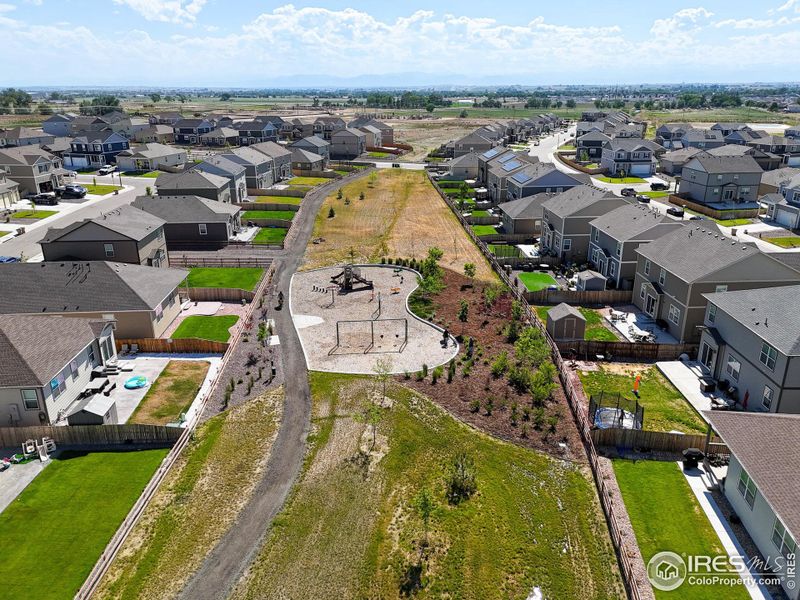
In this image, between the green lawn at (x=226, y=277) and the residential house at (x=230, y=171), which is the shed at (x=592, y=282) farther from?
the residential house at (x=230, y=171)

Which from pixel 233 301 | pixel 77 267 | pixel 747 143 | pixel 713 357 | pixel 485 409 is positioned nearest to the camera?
pixel 485 409

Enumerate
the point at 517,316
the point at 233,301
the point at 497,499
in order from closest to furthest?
the point at 497,499 < the point at 517,316 < the point at 233,301

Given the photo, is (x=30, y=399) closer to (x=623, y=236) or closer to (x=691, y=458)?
(x=691, y=458)

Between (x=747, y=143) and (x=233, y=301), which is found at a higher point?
(x=747, y=143)

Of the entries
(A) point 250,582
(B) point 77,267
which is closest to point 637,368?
(A) point 250,582

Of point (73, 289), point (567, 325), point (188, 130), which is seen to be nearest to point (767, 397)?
point (567, 325)

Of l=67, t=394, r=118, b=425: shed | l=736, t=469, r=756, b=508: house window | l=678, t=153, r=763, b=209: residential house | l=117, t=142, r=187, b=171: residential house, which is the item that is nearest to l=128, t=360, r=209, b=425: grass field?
A: l=67, t=394, r=118, b=425: shed

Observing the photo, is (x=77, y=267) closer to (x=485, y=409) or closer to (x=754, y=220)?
(x=485, y=409)
